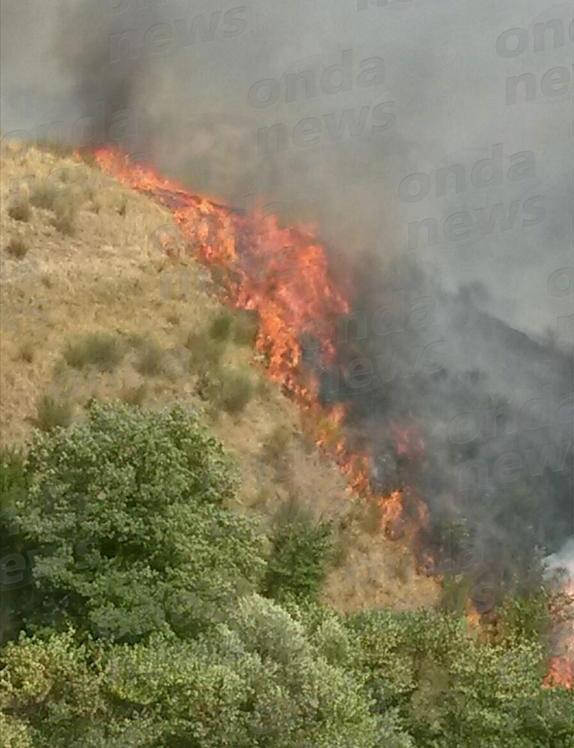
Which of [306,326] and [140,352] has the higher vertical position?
[306,326]

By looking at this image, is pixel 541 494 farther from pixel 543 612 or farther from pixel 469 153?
pixel 469 153

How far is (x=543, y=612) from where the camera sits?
57.1 feet

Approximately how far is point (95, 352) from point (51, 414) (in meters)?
2.23

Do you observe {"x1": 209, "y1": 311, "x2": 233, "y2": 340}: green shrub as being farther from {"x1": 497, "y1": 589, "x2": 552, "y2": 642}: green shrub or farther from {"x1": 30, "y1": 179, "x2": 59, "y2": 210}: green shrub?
{"x1": 497, "y1": 589, "x2": 552, "y2": 642}: green shrub

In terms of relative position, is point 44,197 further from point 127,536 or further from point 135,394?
point 127,536

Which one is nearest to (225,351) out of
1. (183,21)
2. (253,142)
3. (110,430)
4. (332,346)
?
(332,346)

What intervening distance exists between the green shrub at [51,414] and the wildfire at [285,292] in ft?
16.7

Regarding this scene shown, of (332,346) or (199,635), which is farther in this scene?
(332,346)

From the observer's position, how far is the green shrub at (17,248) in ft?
63.9

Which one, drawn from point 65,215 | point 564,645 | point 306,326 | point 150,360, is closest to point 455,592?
point 564,645

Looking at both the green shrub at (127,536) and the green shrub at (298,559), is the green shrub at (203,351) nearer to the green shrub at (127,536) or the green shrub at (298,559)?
the green shrub at (298,559)

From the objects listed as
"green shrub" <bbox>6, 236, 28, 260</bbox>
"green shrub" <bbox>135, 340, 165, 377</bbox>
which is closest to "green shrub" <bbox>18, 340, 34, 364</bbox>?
"green shrub" <bbox>135, 340, 165, 377</bbox>

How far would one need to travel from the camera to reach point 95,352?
18.2 m

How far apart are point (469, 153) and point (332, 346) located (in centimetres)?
491
